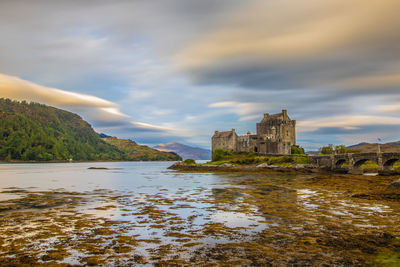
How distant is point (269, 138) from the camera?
98125mm

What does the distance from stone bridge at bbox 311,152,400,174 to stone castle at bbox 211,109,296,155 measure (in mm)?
18461

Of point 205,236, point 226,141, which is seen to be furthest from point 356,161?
point 205,236

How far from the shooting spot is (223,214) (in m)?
18.2

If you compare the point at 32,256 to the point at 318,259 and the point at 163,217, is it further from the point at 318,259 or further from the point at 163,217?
the point at 318,259

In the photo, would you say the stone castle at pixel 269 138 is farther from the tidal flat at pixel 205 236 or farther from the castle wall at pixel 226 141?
the tidal flat at pixel 205 236

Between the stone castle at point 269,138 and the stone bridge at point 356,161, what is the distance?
1846 cm

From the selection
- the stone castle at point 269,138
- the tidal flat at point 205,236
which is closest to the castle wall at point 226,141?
the stone castle at point 269,138

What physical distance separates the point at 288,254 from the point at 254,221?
5.79m

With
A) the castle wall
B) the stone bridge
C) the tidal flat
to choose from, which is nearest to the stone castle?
the castle wall

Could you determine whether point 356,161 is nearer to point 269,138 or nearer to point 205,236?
point 269,138

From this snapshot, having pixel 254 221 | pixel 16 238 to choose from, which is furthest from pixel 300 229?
pixel 16 238

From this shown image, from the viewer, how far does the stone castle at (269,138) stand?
94312 mm

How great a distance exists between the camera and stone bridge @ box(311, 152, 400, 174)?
5456 centimetres

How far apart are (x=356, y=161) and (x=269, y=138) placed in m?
37.3
